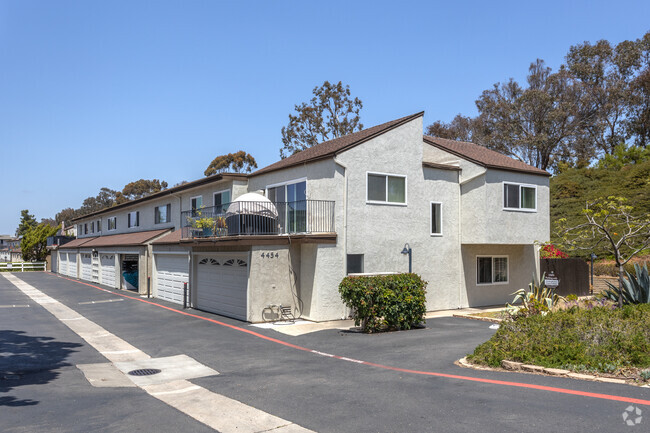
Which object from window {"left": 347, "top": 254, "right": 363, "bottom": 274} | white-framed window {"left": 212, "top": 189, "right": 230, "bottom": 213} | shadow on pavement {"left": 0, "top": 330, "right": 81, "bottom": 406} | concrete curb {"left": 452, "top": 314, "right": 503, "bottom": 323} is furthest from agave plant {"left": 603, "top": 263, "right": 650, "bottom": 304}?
white-framed window {"left": 212, "top": 189, "right": 230, "bottom": 213}

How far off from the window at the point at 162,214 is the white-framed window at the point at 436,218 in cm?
1775

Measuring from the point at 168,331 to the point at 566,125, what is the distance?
4746cm

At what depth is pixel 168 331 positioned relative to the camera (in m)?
16.9

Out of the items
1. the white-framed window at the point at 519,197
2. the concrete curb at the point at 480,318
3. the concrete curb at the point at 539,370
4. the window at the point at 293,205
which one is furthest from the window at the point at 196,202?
the concrete curb at the point at 539,370

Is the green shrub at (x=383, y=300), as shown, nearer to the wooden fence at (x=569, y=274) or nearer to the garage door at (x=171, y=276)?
the garage door at (x=171, y=276)

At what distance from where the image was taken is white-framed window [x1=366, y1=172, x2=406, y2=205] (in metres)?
19.7

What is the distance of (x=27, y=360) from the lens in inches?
479

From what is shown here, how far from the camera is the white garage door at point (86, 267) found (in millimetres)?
41228

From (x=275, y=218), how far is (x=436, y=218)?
7.20 m

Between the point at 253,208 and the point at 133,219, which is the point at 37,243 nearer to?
the point at 133,219

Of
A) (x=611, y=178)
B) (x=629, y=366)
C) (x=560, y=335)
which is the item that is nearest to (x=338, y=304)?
(x=560, y=335)

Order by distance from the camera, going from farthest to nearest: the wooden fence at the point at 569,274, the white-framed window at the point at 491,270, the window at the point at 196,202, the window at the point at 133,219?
the window at the point at 133,219
the window at the point at 196,202
the wooden fence at the point at 569,274
the white-framed window at the point at 491,270

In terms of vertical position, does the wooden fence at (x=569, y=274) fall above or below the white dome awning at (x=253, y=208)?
below

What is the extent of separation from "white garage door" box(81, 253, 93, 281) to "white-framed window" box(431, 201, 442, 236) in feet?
99.4
